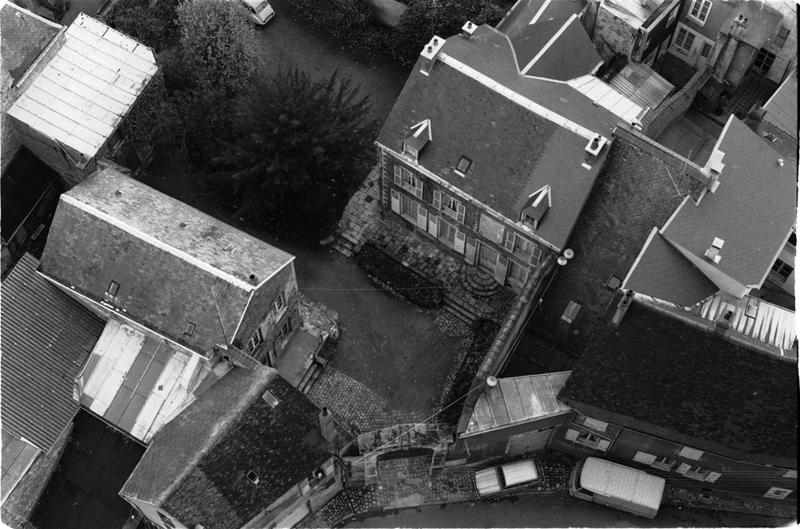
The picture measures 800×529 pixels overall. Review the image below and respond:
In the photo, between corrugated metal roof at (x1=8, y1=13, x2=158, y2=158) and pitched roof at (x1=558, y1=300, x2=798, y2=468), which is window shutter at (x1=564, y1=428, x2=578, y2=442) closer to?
pitched roof at (x1=558, y1=300, x2=798, y2=468)

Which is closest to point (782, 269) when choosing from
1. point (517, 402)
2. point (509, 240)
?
point (509, 240)

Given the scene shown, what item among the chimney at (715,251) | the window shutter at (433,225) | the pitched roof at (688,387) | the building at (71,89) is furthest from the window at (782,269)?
the building at (71,89)

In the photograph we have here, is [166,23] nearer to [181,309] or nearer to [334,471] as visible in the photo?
[181,309]

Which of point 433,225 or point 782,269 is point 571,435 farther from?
point 782,269

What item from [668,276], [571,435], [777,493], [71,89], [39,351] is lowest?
[39,351]

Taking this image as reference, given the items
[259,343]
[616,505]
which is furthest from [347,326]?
[616,505]
